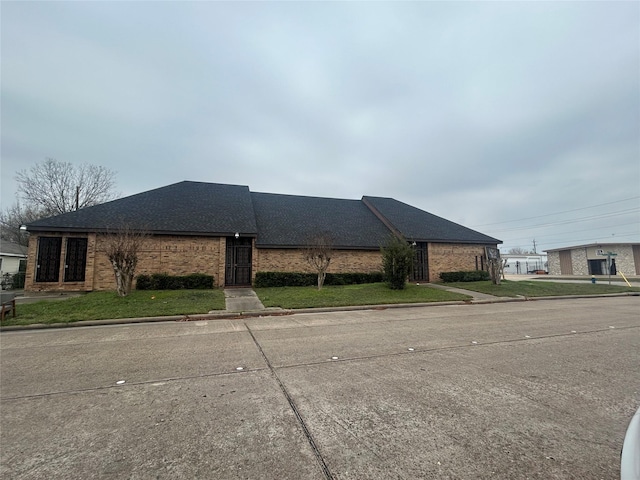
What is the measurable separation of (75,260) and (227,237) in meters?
7.45

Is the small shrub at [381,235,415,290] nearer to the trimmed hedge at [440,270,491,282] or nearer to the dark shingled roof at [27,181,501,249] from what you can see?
the dark shingled roof at [27,181,501,249]

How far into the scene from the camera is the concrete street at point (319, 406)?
2443mm

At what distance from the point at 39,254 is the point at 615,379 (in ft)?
69.0

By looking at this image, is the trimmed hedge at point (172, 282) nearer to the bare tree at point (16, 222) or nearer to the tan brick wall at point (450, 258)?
the tan brick wall at point (450, 258)

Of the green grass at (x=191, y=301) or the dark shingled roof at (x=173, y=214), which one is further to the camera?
the dark shingled roof at (x=173, y=214)

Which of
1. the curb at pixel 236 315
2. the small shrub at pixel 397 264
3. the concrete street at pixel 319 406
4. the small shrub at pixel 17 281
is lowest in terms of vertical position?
the concrete street at pixel 319 406

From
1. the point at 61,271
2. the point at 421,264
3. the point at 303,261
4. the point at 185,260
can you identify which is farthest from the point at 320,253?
the point at 61,271

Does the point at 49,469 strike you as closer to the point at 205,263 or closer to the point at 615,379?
the point at 615,379

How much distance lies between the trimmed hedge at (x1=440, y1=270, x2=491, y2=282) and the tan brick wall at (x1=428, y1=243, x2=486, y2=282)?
0.46 m

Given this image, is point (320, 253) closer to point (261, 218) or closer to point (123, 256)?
point (261, 218)

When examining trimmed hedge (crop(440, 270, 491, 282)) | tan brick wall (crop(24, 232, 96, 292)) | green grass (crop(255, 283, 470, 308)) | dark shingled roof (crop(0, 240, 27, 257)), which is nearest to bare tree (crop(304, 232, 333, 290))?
green grass (crop(255, 283, 470, 308))

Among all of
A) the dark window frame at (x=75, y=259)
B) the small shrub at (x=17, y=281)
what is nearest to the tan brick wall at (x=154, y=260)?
the dark window frame at (x=75, y=259)

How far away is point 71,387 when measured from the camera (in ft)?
13.5

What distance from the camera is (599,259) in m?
36.8
